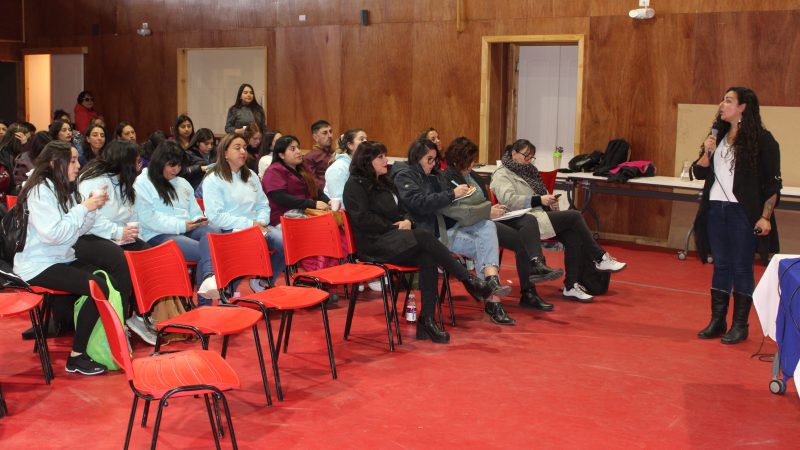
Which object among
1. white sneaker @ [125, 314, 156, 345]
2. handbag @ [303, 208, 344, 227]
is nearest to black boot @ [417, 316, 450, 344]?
handbag @ [303, 208, 344, 227]

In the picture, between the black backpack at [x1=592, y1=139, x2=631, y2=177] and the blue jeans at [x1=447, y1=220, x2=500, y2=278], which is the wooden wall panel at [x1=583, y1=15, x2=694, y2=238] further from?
the blue jeans at [x1=447, y1=220, x2=500, y2=278]

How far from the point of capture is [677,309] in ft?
21.0

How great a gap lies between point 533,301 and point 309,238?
72.2 inches

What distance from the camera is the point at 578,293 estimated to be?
6602 mm

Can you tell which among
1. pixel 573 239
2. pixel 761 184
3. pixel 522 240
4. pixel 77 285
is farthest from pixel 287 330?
pixel 761 184

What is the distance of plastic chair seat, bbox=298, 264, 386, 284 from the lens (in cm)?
502

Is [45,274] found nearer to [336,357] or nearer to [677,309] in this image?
[336,357]

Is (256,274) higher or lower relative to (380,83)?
lower

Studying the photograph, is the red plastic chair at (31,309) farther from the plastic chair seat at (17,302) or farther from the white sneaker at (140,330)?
the white sneaker at (140,330)

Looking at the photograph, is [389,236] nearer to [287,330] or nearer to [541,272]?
[287,330]

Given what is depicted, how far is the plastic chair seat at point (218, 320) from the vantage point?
397 cm

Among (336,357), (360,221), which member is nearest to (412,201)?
(360,221)

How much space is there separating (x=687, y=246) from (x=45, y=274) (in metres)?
5.96

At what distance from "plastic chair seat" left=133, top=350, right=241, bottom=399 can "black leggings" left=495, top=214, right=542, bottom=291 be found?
304 cm
